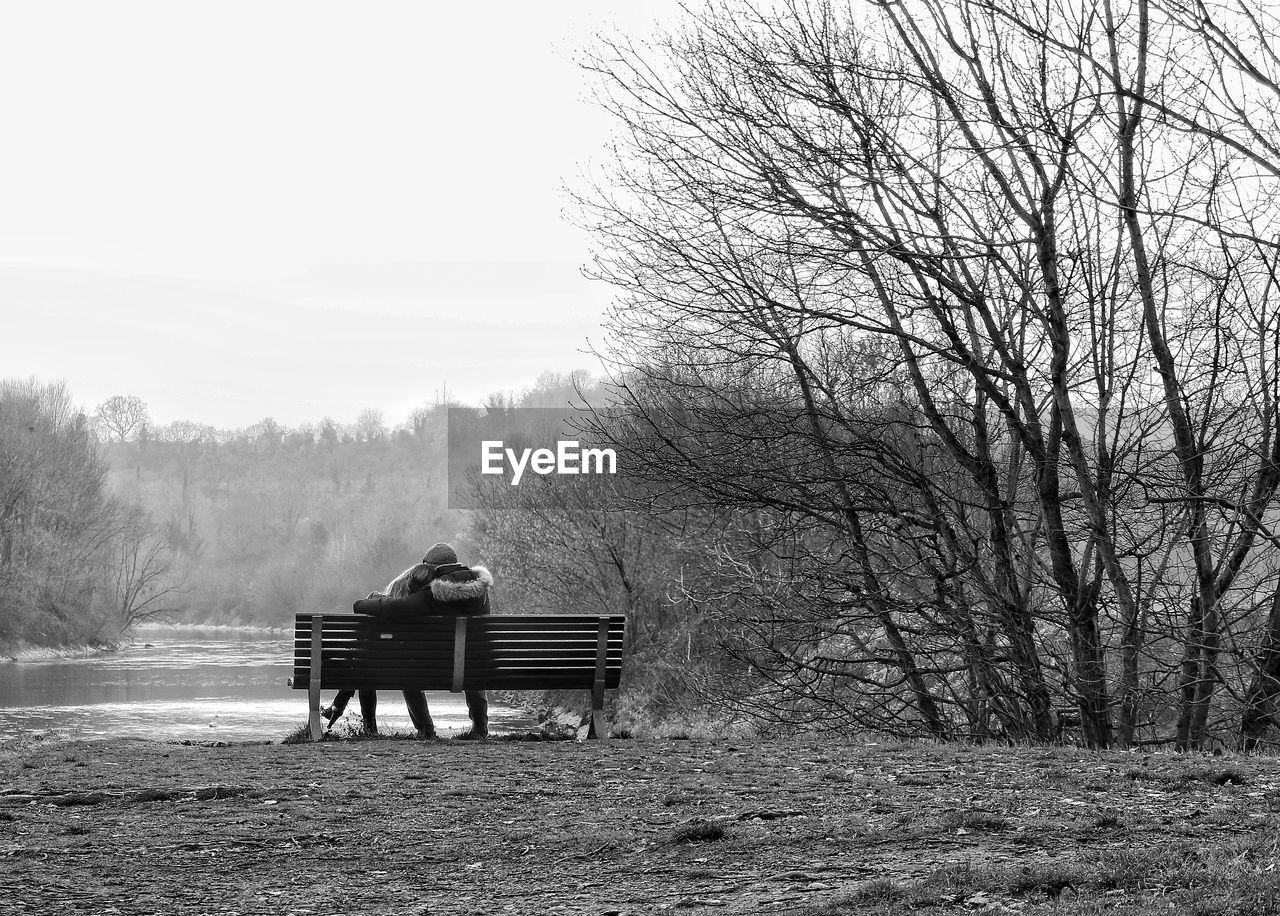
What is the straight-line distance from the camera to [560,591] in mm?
32188

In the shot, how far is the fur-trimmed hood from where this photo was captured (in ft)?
34.9

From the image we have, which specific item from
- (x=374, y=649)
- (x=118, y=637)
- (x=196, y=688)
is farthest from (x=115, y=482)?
(x=374, y=649)

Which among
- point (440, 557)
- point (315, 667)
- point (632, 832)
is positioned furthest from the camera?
point (440, 557)

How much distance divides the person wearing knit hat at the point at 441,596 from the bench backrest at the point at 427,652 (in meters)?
0.10

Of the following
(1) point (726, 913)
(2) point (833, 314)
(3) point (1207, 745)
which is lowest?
(3) point (1207, 745)

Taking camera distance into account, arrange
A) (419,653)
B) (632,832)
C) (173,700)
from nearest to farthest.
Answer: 1. (632,832)
2. (419,653)
3. (173,700)

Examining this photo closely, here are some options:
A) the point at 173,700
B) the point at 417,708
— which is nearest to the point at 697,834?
the point at 417,708

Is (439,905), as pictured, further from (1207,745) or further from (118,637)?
(118,637)

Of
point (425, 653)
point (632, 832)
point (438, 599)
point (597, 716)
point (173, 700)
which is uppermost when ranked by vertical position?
point (438, 599)

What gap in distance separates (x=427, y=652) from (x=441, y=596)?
445mm

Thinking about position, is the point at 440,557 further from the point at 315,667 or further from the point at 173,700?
the point at 173,700

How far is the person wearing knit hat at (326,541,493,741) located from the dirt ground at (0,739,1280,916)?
2389 mm

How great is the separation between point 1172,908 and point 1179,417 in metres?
8.01

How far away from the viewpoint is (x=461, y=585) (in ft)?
35.2
